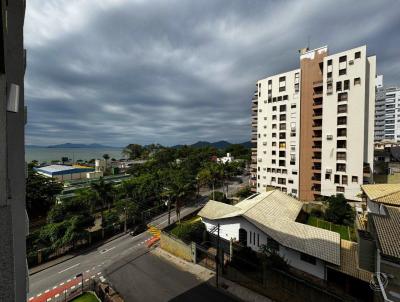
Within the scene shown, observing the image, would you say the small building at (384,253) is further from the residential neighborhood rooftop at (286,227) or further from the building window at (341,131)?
the building window at (341,131)

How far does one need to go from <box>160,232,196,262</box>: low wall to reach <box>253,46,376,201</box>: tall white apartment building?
27.8 metres

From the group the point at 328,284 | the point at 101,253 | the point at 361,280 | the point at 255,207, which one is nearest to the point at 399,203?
the point at 361,280

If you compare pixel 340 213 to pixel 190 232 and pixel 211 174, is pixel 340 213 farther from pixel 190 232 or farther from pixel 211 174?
pixel 211 174

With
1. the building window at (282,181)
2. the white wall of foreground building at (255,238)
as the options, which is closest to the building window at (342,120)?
the building window at (282,181)

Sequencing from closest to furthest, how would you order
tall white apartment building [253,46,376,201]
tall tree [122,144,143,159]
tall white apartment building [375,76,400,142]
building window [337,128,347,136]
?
1. tall white apartment building [253,46,376,201]
2. building window [337,128,347,136]
3. tall white apartment building [375,76,400,142]
4. tall tree [122,144,143,159]

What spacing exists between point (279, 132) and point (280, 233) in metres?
28.2

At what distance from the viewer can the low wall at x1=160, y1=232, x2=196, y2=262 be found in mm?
21125

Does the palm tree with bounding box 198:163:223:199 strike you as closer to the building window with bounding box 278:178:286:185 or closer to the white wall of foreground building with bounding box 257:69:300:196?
the white wall of foreground building with bounding box 257:69:300:196

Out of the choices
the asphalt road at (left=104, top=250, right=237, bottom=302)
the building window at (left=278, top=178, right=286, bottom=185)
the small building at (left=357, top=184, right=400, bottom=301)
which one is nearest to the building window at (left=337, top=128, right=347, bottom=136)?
the building window at (left=278, top=178, right=286, bottom=185)

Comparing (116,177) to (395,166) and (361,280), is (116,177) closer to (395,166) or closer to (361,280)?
(361,280)

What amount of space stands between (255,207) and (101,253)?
19.5 m

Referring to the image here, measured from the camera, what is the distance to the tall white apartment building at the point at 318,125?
109 ft

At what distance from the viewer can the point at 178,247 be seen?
22328 millimetres

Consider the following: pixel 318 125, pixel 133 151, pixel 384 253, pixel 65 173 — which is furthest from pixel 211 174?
pixel 133 151
